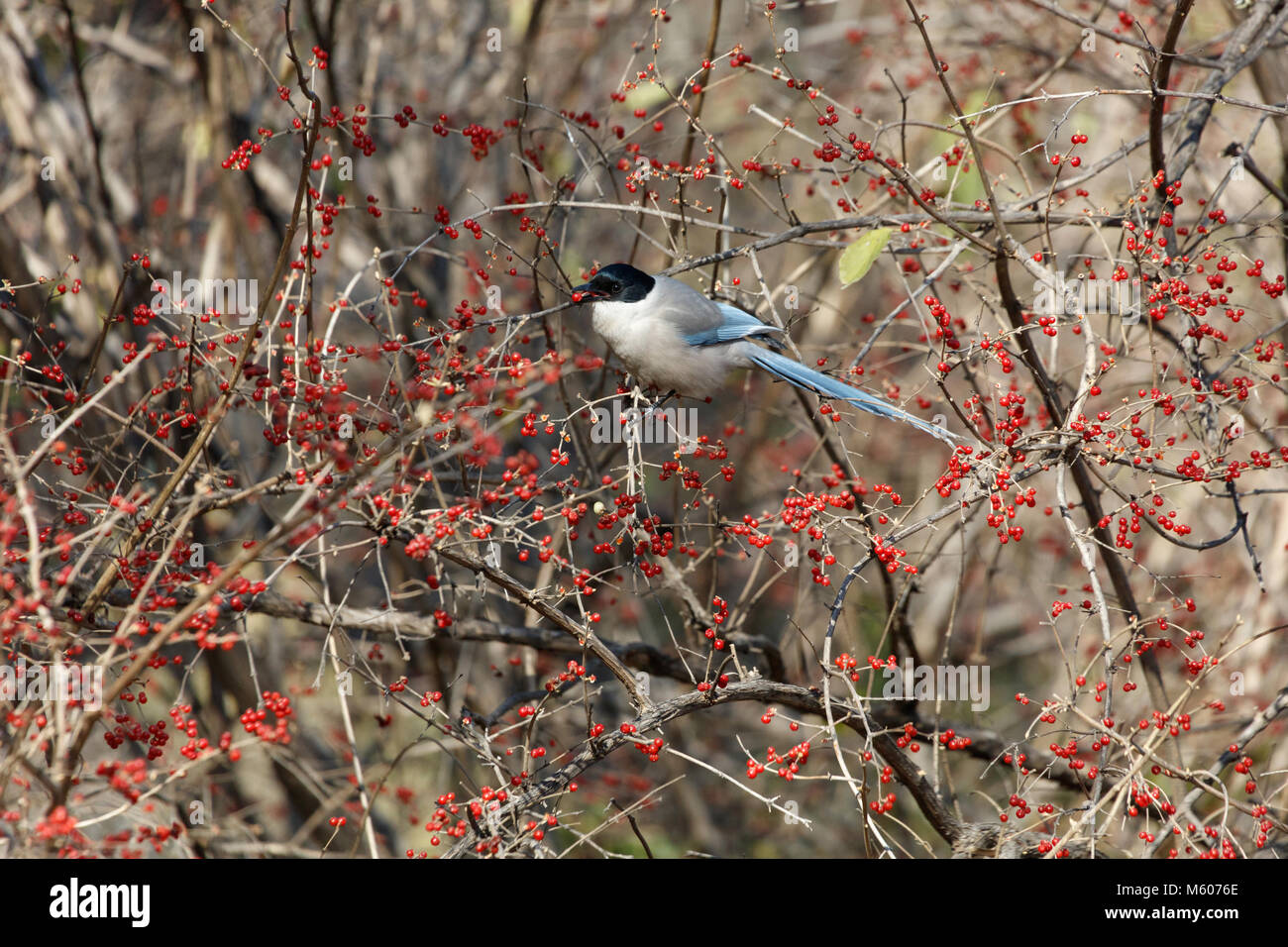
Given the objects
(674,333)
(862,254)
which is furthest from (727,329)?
(862,254)

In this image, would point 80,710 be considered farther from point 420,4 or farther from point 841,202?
point 420,4

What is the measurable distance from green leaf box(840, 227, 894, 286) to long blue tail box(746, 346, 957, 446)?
1.23 ft

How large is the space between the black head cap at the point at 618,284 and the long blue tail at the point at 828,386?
1.56 feet

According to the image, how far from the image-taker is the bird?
13.5ft

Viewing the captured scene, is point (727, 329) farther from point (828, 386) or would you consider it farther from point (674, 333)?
point (828, 386)

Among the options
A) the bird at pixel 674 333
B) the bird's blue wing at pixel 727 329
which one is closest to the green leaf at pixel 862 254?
the bird at pixel 674 333

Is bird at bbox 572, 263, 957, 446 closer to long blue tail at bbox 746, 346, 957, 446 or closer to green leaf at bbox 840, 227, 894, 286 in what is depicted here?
long blue tail at bbox 746, 346, 957, 446

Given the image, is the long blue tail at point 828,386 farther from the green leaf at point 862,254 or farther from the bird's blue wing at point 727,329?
the green leaf at point 862,254

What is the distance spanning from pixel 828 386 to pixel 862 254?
1.70 ft

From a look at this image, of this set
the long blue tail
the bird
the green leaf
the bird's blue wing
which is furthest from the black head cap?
the green leaf

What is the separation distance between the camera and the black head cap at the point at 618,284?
13.5ft

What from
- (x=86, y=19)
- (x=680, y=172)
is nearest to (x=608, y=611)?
(x=680, y=172)

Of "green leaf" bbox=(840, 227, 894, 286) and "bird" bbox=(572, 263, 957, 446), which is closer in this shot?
"green leaf" bbox=(840, 227, 894, 286)
